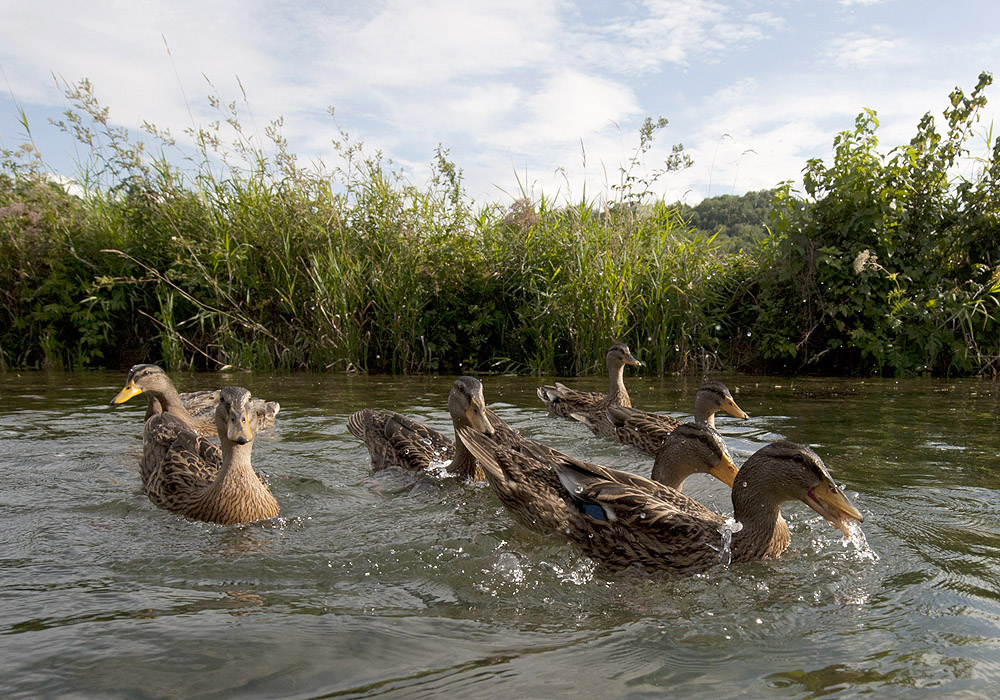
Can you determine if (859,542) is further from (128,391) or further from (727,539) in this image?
(128,391)

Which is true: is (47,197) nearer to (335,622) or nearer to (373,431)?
(373,431)

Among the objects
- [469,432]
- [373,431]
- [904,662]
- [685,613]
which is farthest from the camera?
[373,431]

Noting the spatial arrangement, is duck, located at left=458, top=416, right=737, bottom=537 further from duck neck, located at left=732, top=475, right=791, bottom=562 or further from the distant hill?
the distant hill

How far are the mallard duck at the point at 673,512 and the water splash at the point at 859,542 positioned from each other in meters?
0.14

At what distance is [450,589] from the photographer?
3074mm

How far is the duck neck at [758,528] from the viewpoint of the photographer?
3.53 m

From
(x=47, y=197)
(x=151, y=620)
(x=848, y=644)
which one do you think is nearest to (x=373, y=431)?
(x=151, y=620)

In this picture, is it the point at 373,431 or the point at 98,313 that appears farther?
the point at 98,313

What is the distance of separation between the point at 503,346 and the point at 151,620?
29.4ft

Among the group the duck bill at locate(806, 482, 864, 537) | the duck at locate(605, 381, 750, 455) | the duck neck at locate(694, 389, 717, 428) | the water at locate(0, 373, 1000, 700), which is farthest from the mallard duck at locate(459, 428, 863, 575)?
the duck neck at locate(694, 389, 717, 428)

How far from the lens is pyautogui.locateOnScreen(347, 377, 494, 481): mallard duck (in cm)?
513

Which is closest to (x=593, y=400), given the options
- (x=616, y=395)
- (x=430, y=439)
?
(x=616, y=395)

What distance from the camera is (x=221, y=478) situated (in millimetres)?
4160

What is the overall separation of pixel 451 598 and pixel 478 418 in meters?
2.22
